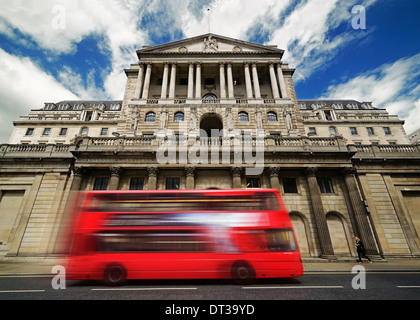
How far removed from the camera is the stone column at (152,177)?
15759mm

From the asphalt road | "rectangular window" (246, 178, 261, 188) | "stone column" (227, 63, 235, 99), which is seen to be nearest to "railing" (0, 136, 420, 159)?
"rectangular window" (246, 178, 261, 188)

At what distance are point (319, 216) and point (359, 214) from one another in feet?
10.6

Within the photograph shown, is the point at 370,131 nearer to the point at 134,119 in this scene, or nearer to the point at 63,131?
the point at 134,119

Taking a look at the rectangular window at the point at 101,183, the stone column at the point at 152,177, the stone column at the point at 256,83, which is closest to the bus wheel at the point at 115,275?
Answer: the stone column at the point at 152,177

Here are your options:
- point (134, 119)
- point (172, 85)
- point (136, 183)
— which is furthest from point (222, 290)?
point (172, 85)

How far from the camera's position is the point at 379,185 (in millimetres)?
16969

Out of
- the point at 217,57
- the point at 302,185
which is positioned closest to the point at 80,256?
the point at 302,185

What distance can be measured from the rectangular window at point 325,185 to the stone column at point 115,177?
60.6ft

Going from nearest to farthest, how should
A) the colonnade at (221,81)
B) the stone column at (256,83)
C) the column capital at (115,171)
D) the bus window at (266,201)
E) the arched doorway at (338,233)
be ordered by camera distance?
the bus window at (266,201) < the arched doorway at (338,233) < the column capital at (115,171) < the stone column at (256,83) < the colonnade at (221,81)

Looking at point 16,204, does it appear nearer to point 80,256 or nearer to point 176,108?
point 80,256

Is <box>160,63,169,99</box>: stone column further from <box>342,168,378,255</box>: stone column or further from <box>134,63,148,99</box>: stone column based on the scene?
<box>342,168,378,255</box>: stone column

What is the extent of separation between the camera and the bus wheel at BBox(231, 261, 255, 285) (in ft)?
25.6

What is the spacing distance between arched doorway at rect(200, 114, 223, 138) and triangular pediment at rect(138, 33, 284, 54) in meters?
11.3

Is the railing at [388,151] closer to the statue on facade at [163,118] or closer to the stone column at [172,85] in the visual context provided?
the statue on facade at [163,118]
